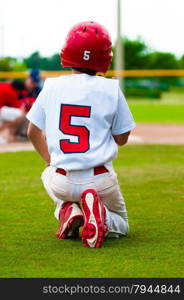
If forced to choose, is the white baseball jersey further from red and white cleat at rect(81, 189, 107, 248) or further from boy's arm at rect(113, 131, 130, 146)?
red and white cleat at rect(81, 189, 107, 248)

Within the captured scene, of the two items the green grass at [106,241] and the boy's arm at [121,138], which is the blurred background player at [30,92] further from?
the boy's arm at [121,138]

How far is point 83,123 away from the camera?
5094 millimetres

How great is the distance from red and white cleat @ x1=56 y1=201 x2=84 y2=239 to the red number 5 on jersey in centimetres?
38

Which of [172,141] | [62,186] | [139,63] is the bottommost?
[139,63]

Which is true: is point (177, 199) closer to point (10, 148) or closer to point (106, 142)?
point (106, 142)

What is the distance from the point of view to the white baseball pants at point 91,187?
5.09 metres

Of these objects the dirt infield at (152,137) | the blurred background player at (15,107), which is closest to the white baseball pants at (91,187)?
the dirt infield at (152,137)

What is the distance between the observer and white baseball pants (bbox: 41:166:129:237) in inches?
200

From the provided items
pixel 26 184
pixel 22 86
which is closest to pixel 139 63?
pixel 22 86

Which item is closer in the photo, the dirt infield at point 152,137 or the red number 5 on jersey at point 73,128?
the red number 5 on jersey at point 73,128

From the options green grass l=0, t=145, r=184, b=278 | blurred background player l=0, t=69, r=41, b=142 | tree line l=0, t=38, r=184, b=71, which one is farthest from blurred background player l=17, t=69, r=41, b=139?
tree line l=0, t=38, r=184, b=71

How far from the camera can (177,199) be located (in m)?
6.98

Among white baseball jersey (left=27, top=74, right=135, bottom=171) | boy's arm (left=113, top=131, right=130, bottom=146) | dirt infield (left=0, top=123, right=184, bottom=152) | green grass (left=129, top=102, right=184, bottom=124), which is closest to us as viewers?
white baseball jersey (left=27, top=74, right=135, bottom=171)

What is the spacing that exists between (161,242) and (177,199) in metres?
1.86
